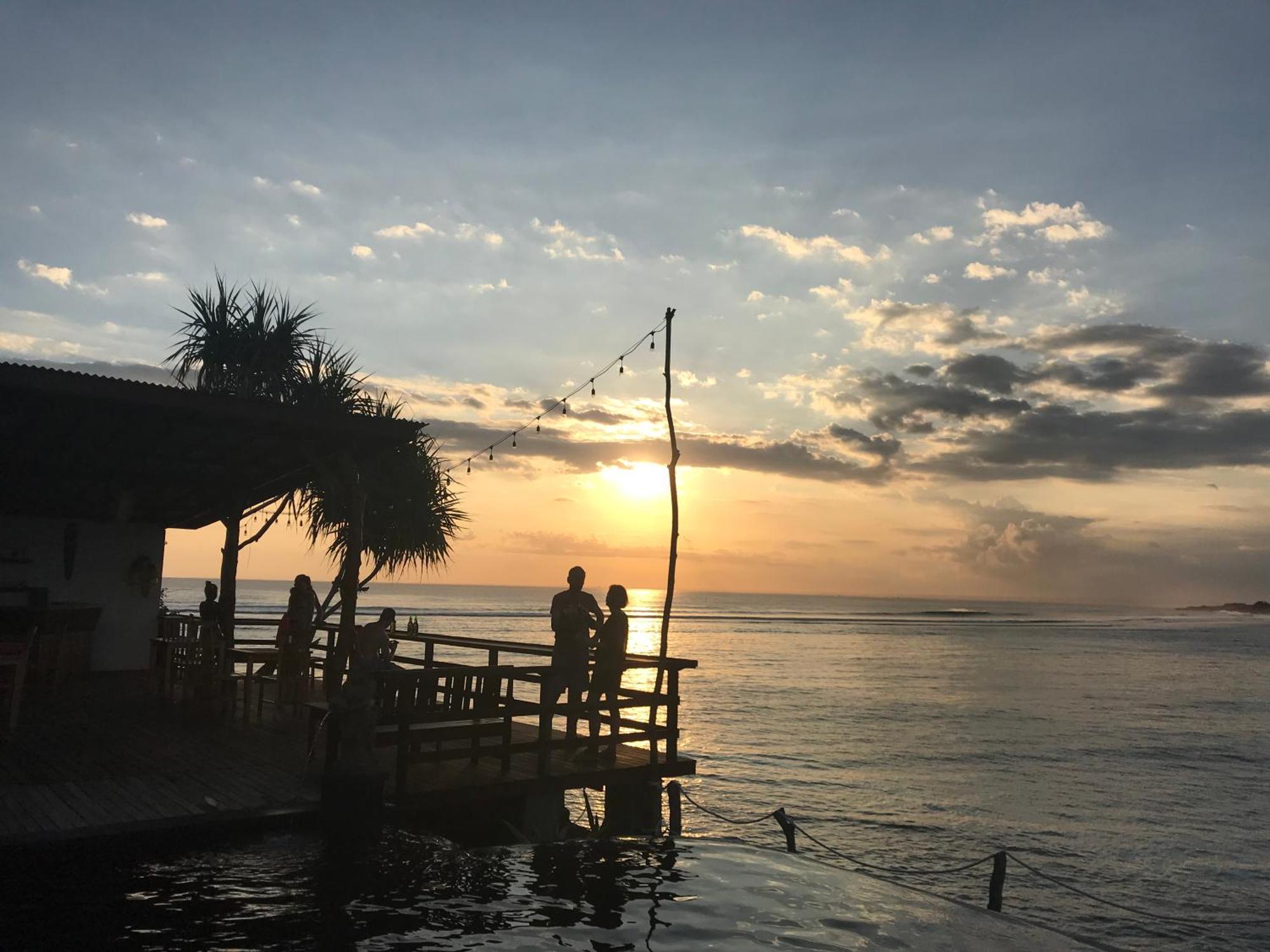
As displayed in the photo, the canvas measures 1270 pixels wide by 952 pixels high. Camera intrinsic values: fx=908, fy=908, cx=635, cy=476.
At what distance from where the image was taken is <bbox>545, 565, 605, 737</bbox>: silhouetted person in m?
9.70

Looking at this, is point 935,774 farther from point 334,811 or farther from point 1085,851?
point 334,811

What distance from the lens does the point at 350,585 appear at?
44.4 feet

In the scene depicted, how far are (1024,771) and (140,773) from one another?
61.6ft

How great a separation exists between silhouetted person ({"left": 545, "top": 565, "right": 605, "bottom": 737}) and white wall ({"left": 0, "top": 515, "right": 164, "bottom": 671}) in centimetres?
1000

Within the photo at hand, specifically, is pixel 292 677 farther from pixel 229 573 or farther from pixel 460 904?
pixel 460 904

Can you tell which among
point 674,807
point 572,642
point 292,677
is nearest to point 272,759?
point 572,642

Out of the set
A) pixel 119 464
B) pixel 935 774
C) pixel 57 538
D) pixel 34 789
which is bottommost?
pixel 935 774

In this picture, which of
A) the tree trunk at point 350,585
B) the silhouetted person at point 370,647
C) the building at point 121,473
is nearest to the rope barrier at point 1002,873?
the silhouetted person at point 370,647

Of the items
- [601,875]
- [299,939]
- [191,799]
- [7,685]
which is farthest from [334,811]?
[7,685]

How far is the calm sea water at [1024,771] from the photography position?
508 inches

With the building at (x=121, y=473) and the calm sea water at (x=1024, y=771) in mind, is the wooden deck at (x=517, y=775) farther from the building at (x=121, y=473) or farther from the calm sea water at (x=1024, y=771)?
the calm sea water at (x=1024, y=771)

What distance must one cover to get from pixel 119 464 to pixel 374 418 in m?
5.04

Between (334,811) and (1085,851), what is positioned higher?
(334,811)

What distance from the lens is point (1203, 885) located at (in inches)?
508
